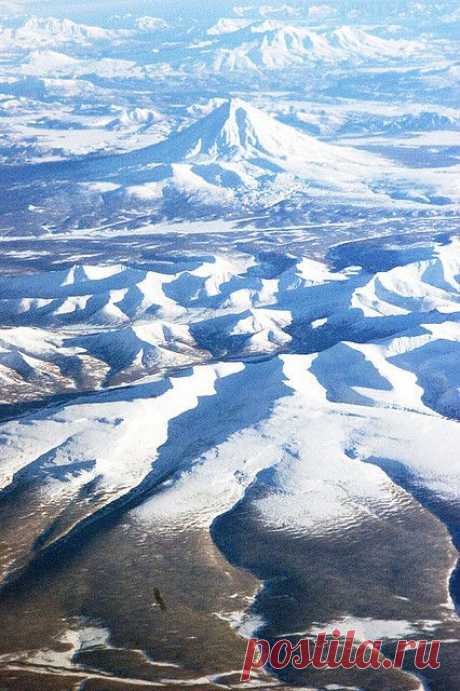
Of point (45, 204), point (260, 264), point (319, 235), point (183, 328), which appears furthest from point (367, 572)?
point (45, 204)

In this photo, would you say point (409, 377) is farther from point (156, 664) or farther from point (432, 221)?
point (432, 221)

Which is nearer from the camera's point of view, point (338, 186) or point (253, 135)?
point (338, 186)

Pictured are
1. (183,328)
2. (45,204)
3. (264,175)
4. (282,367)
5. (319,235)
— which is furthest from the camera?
(264,175)

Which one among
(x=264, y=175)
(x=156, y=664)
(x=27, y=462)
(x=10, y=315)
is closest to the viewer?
(x=156, y=664)

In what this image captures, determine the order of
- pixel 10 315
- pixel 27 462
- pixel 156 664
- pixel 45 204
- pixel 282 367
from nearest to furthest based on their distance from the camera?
pixel 156 664, pixel 27 462, pixel 282 367, pixel 10 315, pixel 45 204

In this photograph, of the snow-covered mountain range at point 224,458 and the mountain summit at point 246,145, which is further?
the mountain summit at point 246,145

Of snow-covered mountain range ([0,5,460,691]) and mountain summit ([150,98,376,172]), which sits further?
mountain summit ([150,98,376,172])

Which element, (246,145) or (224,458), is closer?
(224,458)

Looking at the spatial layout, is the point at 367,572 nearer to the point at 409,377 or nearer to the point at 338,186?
the point at 409,377

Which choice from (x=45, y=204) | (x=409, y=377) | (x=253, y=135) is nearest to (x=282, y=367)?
(x=409, y=377)
